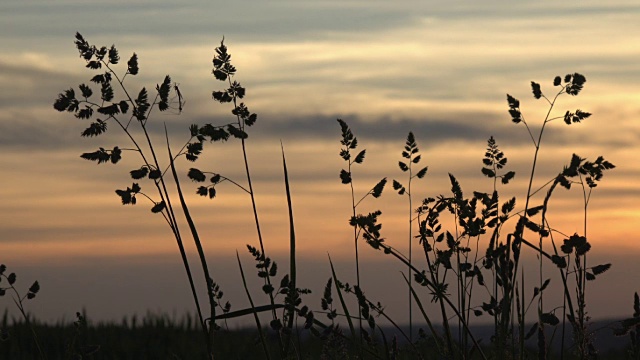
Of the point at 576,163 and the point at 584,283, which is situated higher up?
the point at 576,163

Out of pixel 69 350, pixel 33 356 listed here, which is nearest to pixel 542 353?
pixel 69 350

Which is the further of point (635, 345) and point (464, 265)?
point (464, 265)

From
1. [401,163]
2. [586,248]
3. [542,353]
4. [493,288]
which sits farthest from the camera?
[401,163]

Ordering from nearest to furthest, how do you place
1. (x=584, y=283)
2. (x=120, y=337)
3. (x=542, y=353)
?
1. (x=542, y=353)
2. (x=584, y=283)
3. (x=120, y=337)

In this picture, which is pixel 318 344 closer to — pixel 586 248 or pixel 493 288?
pixel 493 288

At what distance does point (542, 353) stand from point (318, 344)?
19.2 feet

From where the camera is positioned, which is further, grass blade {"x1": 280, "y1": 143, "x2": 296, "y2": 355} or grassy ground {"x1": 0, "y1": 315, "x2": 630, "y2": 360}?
grassy ground {"x1": 0, "y1": 315, "x2": 630, "y2": 360}

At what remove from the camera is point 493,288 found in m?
4.48

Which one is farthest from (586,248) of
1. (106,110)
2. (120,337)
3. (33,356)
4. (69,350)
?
(120,337)

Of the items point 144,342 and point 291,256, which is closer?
point 291,256

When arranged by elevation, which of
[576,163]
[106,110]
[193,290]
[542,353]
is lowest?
[542,353]

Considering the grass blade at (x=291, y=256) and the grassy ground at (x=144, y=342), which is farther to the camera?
the grassy ground at (x=144, y=342)

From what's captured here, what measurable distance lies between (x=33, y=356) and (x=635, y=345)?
219 inches

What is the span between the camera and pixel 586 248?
3.88 metres
